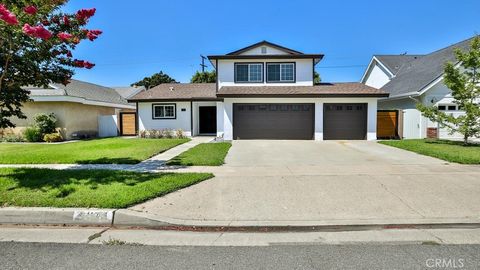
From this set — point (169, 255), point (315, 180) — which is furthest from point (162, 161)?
point (169, 255)

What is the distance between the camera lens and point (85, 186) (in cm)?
653

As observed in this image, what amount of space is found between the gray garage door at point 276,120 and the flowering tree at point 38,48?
11659 mm

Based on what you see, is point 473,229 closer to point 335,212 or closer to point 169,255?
point 335,212

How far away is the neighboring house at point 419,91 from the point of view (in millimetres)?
18844

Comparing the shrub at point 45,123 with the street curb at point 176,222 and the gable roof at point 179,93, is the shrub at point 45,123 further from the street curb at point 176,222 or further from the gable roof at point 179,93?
the street curb at point 176,222

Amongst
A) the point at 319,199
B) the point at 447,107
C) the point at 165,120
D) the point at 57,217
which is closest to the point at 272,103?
the point at 165,120

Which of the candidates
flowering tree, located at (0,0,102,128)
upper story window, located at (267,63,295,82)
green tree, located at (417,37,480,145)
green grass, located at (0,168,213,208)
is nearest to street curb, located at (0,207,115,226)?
green grass, located at (0,168,213,208)

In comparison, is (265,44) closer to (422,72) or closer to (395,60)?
(422,72)

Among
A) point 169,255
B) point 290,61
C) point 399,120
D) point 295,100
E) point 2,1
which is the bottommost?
point 169,255

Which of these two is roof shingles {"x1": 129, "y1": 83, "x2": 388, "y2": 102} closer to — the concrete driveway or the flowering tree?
the concrete driveway

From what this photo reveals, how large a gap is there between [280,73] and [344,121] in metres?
5.30

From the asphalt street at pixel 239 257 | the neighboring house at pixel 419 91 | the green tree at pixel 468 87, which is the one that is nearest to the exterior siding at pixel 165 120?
the neighboring house at pixel 419 91

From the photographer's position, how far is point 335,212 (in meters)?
5.41

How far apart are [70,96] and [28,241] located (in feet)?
58.3
